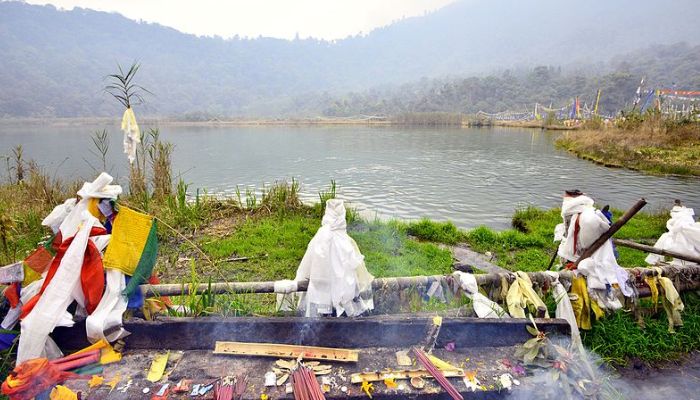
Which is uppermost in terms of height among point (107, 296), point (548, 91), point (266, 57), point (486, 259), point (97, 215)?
point (266, 57)

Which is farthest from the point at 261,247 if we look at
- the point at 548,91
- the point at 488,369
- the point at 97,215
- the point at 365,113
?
the point at 548,91

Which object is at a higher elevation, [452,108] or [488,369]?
[452,108]

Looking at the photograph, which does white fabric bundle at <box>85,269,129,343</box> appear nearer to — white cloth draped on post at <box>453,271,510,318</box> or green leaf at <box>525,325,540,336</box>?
white cloth draped on post at <box>453,271,510,318</box>

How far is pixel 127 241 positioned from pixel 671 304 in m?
5.10

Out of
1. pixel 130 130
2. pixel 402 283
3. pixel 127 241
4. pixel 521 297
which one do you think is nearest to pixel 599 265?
pixel 521 297

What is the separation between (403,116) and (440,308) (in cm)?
4757

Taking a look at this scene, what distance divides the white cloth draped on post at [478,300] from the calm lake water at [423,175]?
5098 mm

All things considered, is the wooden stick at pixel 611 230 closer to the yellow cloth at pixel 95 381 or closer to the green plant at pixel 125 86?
the yellow cloth at pixel 95 381

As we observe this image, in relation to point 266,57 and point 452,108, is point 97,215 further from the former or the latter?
point 266,57

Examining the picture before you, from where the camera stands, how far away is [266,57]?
159125 mm

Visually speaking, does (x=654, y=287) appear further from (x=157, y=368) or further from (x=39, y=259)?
(x=39, y=259)

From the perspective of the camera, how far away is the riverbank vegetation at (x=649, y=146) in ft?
48.9

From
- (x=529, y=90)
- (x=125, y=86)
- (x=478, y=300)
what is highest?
(x=529, y=90)

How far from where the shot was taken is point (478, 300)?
3.54 metres
